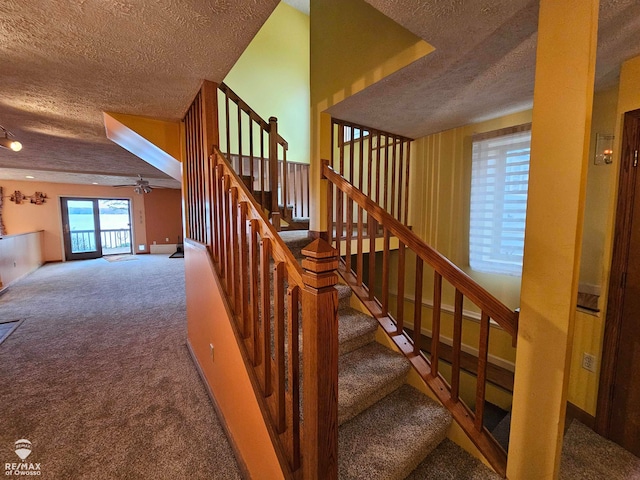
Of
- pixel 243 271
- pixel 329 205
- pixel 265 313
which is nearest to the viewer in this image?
pixel 265 313

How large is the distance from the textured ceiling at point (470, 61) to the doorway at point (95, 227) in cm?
896

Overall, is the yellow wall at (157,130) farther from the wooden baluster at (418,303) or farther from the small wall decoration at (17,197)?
the small wall decoration at (17,197)

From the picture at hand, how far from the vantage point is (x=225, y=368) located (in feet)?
5.41

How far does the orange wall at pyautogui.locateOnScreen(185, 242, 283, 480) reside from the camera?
1.23 meters

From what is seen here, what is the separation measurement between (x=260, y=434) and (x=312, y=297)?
0.84 meters

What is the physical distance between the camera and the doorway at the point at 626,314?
5.07 ft

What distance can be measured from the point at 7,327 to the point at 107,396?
95.1 inches

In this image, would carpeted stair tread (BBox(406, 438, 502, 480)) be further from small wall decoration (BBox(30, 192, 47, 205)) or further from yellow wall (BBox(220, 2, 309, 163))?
small wall decoration (BBox(30, 192, 47, 205))

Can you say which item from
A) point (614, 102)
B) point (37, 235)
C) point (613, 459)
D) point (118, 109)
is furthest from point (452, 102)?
point (37, 235)

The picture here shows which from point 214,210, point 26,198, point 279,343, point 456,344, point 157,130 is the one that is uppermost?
point 157,130

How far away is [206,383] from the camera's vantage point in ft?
6.90

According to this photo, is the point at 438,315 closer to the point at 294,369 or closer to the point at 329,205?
the point at 294,369

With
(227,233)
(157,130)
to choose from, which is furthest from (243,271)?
(157,130)

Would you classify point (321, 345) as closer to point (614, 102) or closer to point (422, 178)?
point (614, 102)
